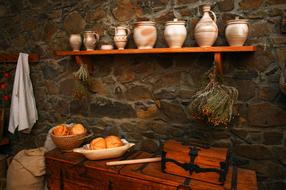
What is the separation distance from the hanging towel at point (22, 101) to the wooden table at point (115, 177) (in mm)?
735

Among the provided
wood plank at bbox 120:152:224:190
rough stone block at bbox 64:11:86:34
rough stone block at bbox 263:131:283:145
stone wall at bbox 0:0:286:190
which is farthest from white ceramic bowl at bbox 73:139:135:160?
rough stone block at bbox 64:11:86:34

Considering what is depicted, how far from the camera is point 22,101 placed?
247 cm

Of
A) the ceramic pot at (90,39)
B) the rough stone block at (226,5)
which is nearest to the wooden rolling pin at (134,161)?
the ceramic pot at (90,39)

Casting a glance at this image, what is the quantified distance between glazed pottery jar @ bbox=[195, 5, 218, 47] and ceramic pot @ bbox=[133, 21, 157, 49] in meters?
0.33

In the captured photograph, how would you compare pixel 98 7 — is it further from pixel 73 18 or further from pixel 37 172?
pixel 37 172

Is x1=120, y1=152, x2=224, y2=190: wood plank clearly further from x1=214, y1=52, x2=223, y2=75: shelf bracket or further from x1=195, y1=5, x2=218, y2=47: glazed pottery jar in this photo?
x1=195, y1=5, x2=218, y2=47: glazed pottery jar

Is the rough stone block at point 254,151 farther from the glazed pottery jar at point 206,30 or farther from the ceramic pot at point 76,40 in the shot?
the ceramic pot at point 76,40

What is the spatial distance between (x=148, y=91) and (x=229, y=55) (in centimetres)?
71

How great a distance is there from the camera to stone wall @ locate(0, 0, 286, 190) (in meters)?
1.62

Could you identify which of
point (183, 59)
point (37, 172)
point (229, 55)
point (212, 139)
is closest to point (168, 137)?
point (212, 139)

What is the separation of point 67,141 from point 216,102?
121cm

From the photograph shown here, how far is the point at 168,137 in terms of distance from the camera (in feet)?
6.46

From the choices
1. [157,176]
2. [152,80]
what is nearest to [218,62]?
[152,80]

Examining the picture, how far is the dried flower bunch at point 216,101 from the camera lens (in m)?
1.54
